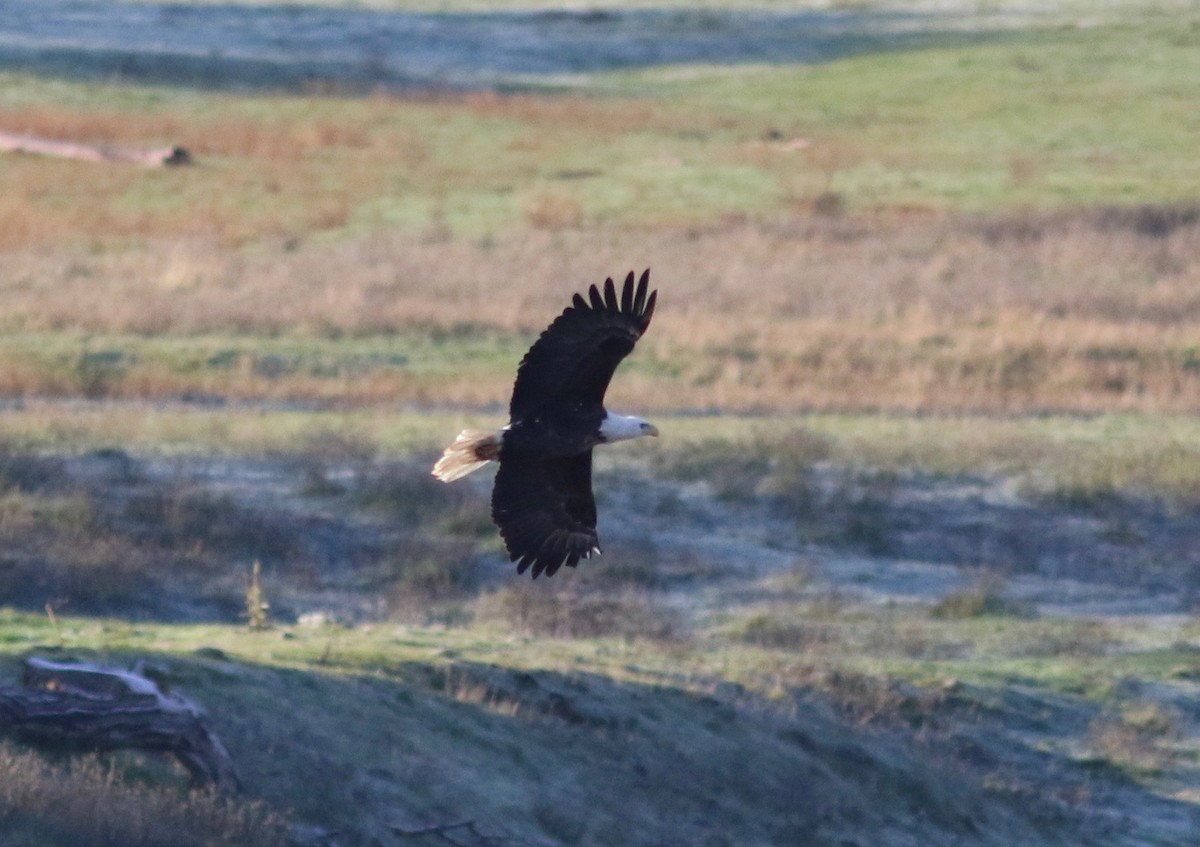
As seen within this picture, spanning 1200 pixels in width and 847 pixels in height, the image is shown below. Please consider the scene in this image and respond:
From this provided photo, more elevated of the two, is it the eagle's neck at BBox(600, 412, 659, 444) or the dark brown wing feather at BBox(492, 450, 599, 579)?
the eagle's neck at BBox(600, 412, 659, 444)

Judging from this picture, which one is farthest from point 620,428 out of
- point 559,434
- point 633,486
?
point 633,486

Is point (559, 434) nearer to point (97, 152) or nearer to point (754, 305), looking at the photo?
point (754, 305)

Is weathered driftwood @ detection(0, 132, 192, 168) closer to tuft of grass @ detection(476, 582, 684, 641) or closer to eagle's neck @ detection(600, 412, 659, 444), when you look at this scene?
tuft of grass @ detection(476, 582, 684, 641)

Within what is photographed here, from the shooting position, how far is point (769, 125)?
1784 inches

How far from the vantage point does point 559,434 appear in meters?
9.20

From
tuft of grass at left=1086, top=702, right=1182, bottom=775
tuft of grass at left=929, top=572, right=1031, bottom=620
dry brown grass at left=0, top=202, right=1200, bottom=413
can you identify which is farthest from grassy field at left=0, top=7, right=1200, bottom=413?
tuft of grass at left=1086, top=702, right=1182, bottom=775

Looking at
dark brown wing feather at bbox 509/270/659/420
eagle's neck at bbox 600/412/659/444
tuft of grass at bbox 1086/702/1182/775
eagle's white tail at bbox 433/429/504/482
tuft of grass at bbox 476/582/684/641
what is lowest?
tuft of grass at bbox 1086/702/1182/775

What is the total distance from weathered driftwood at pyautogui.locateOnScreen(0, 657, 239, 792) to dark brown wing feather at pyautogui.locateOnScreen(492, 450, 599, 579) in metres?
1.42

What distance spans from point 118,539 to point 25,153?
24026 millimetres

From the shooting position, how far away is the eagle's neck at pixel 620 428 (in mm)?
9133

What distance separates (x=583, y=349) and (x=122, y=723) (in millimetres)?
2283

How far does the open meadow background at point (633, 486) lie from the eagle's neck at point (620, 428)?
1.97 metres

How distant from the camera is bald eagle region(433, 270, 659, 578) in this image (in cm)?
895

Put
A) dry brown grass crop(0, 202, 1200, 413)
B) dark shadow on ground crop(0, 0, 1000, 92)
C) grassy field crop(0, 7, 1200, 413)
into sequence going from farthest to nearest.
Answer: dark shadow on ground crop(0, 0, 1000, 92), grassy field crop(0, 7, 1200, 413), dry brown grass crop(0, 202, 1200, 413)
